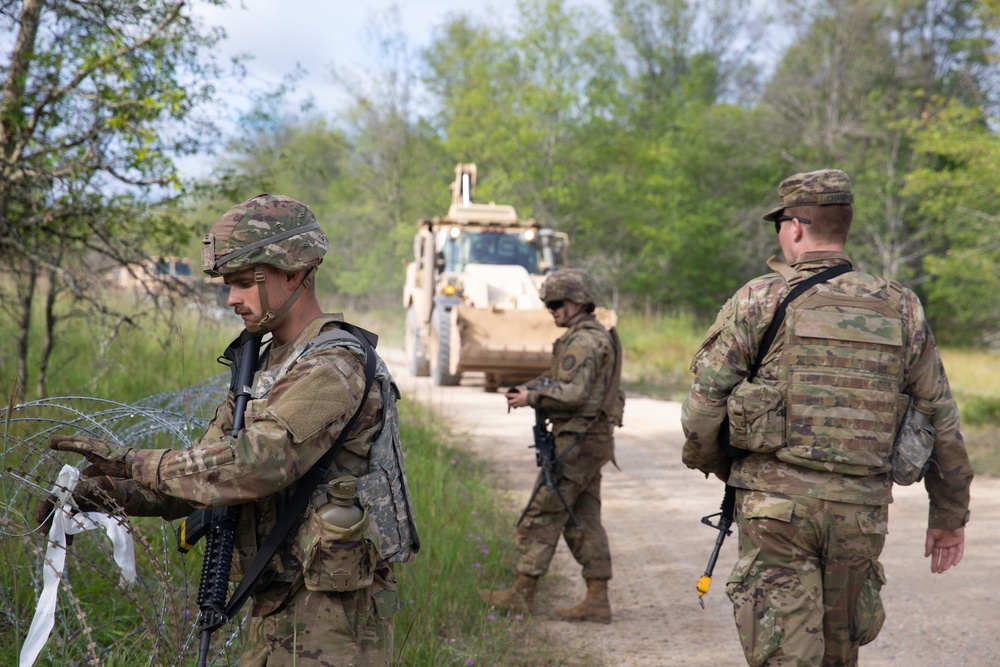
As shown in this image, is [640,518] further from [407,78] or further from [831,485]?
[407,78]

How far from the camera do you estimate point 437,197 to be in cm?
2633

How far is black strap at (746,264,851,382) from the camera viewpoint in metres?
2.80

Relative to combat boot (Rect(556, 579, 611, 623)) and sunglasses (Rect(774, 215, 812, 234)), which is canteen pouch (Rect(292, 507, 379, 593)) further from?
combat boot (Rect(556, 579, 611, 623))

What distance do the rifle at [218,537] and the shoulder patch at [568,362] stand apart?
100.0 inches

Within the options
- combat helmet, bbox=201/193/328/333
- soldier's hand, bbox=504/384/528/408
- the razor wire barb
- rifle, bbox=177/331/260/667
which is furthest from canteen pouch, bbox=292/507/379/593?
soldier's hand, bbox=504/384/528/408

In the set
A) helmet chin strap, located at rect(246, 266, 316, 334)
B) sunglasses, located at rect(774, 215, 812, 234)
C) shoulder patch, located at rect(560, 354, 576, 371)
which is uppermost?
sunglasses, located at rect(774, 215, 812, 234)

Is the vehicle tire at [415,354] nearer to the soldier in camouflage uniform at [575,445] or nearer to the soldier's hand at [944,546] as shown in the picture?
the soldier in camouflage uniform at [575,445]

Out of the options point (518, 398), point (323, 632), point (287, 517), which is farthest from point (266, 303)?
point (518, 398)

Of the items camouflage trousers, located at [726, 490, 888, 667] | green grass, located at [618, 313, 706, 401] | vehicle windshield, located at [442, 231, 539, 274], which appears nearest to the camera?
camouflage trousers, located at [726, 490, 888, 667]

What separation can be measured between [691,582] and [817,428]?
275 cm

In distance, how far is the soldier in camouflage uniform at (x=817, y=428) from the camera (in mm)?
2701

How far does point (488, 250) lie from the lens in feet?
44.6

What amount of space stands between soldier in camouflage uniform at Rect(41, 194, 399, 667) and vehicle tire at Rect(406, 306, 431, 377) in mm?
11456

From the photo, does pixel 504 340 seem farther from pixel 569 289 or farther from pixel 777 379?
pixel 777 379
